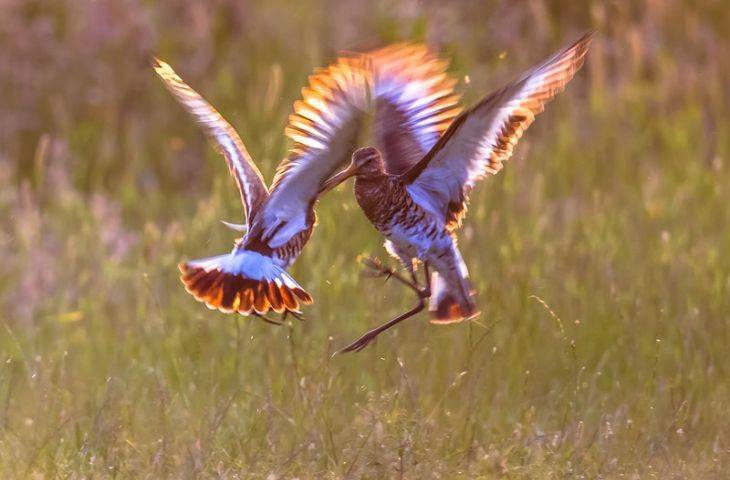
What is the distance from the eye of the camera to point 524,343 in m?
6.18

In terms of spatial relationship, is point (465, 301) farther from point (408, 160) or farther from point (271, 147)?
point (271, 147)

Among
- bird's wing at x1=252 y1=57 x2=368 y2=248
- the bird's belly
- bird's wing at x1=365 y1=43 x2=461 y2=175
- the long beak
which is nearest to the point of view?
bird's wing at x1=252 y1=57 x2=368 y2=248

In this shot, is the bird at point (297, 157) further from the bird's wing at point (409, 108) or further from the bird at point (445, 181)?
the bird at point (445, 181)

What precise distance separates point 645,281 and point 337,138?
7.71 ft

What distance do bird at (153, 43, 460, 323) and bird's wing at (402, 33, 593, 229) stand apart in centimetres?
31

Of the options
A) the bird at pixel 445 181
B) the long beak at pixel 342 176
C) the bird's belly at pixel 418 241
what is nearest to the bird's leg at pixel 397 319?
the bird at pixel 445 181

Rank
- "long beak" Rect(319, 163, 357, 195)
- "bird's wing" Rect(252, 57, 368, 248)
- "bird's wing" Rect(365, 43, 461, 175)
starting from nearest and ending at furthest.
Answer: "bird's wing" Rect(252, 57, 368, 248)
"long beak" Rect(319, 163, 357, 195)
"bird's wing" Rect(365, 43, 461, 175)

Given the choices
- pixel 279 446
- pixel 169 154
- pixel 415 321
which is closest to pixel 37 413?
pixel 279 446

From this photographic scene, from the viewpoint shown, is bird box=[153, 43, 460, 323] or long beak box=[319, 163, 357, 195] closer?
bird box=[153, 43, 460, 323]

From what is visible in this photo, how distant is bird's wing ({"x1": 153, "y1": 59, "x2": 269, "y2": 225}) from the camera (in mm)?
5375

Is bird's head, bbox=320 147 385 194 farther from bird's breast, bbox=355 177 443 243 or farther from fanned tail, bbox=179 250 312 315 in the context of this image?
fanned tail, bbox=179 250 312 315

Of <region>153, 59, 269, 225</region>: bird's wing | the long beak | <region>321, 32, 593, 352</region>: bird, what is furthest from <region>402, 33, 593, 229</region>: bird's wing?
<region>153, 59, 269, 225</region>: bird's wing

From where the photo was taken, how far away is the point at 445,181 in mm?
5371

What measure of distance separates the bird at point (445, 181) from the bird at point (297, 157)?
18 cm
